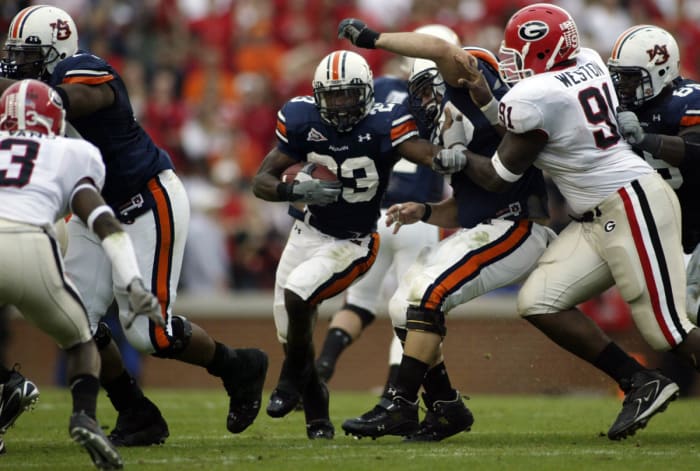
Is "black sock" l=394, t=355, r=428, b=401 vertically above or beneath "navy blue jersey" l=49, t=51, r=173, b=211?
beneath

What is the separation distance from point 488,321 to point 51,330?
557 cm

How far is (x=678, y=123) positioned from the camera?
5785 mm

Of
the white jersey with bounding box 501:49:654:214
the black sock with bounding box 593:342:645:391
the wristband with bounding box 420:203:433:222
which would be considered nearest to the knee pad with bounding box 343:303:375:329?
the wristband with bounding box 420:203:433:222

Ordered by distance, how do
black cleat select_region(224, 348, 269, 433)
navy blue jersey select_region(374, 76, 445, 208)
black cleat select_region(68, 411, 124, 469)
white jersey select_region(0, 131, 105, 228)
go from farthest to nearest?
navy blue jersey select_region(374, 76, 445, 208)
black cleat select_region(224, 348, 269, 433)
white jersey select_region(0, 131, 105, 228)
black cleat select_region(68, 411, 124, 469)

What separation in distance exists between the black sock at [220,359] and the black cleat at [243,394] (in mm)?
64

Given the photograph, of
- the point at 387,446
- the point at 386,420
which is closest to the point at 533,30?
the point at 386,420

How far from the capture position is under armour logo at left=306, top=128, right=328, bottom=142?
5980 mm

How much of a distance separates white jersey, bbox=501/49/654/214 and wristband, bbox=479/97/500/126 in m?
0.23

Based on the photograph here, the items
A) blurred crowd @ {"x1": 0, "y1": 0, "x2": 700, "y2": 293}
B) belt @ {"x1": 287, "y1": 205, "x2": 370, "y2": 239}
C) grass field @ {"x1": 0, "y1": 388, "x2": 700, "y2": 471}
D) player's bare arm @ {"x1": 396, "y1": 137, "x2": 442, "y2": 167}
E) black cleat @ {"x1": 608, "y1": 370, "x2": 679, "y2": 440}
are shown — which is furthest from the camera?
blurred crowd @ {"x1": 0, "y1": 0, "x2": 700, "y2": 293}

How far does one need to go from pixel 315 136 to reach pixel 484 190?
890 mm

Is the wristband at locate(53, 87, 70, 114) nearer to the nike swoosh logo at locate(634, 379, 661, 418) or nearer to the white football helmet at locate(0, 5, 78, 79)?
the white football helmet at locate(0, 5, 78, 79)

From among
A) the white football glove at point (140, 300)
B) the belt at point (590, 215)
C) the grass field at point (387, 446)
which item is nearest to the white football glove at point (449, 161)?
the belt at point (590, 215)

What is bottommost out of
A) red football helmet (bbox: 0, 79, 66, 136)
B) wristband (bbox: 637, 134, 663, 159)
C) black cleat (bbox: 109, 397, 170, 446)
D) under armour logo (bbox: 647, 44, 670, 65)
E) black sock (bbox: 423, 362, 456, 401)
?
black cleat (bbox: 109, 397, 170, 446)

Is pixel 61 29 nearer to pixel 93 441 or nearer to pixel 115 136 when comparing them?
pixel 115 136
